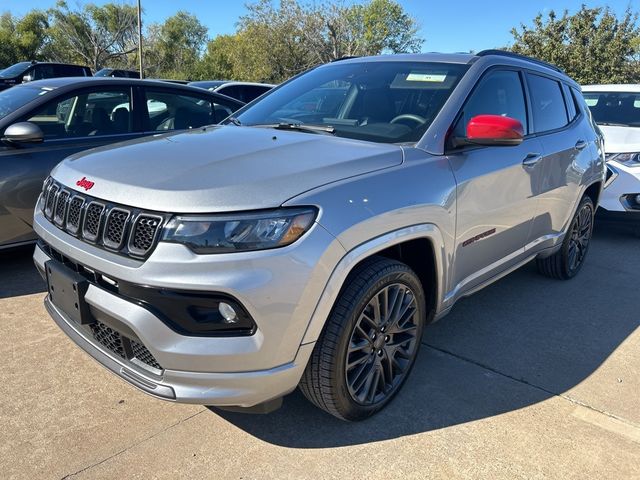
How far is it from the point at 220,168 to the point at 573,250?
12.2 feet

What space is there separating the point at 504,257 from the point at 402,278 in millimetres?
1244

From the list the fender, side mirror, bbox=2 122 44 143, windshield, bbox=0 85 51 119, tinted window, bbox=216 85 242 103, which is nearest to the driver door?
the fender

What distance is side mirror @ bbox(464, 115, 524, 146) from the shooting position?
2.76 m

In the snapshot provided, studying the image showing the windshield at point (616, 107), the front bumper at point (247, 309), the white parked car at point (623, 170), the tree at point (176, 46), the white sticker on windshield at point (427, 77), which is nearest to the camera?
the front bumper at point (247, 309)

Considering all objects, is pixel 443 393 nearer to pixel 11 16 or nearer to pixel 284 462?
pixel 284 462

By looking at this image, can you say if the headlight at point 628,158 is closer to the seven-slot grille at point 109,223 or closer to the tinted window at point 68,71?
the seven-slot grille at point 109,223

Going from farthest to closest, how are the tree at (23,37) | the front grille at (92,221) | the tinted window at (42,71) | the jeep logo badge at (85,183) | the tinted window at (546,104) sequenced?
the tree at (23,37) < the tinted window at (42,71) < the tinted window at (546,104) < the jeep logo badge at (85,183) < the front grille at (92,221)

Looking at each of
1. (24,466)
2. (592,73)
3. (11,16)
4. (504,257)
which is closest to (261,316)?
(24,466)

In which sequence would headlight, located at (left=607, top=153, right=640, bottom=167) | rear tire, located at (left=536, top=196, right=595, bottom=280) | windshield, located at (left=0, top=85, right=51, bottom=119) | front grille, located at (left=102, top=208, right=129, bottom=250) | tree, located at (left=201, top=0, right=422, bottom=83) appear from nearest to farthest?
1. front grille, located at (left=102, top=208, right=129, bottom=250)
2. windshield, located at (left=0, top=85, right=51, bottom=119)
3. rear tire, located at (left=536, top=196, right=595, bottom=280)
4. headlight, located at (left=607, top=153, right=640, bottom=167)
5. tree, located at (left=201, top=0, right=422, bottom=83)

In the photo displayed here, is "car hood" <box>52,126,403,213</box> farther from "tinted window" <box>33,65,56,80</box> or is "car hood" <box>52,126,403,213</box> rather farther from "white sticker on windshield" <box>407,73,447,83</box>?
"tinted window" <box>33,65,56,80</box>

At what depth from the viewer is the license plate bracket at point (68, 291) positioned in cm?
229

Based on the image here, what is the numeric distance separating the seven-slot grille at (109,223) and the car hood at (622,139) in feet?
19.7

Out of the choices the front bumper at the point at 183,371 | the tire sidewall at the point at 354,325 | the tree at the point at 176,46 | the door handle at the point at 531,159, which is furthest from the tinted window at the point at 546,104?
the tree at the point at 176,46

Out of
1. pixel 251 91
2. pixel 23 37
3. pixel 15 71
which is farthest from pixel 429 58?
pixel 23 37
